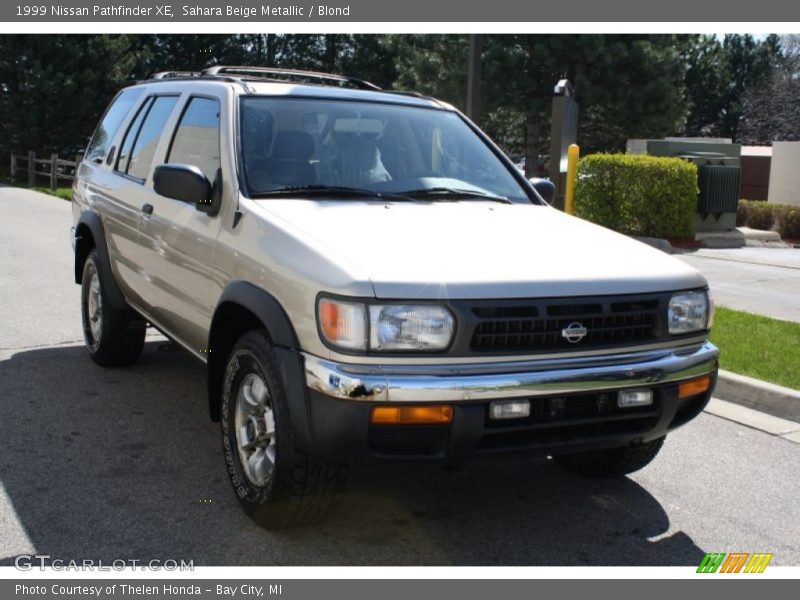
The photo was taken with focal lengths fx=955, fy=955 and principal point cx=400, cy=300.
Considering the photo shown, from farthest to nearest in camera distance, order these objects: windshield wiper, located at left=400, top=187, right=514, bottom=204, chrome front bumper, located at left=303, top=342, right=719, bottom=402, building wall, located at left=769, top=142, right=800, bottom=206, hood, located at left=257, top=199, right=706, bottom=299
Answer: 1. building wall, located at left=769, top=142, right=800, bottom=206
2. windshield wiper, located at left=400, top=187, right=514, bottom=204
3. hood, located at left=257, top=199, right=706, bottom=299
4. chrome front bumper, located at left=303, top=342, right=719, bottom=402

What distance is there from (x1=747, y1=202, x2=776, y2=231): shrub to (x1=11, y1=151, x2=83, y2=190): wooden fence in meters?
18.4

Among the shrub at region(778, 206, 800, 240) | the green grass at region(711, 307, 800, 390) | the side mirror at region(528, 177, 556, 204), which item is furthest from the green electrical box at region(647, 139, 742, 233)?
the side mirror at region(528, 177, 556, 204)

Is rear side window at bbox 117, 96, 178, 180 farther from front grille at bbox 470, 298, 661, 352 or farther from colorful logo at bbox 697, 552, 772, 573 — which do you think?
colorful logo at bbox 697, 552, 772, 573

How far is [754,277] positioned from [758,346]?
498 cm

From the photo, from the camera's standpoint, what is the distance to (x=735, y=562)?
396 centimetres

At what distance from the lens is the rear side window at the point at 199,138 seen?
16.0 feet

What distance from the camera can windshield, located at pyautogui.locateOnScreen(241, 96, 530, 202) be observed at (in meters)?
4.68

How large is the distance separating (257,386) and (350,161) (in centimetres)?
136

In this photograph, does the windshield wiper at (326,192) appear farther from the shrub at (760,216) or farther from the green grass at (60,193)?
the green grass at (60,193)

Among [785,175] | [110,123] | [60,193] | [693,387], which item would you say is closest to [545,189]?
[693,387]

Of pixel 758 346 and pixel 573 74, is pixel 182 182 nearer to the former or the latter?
pixel 758 346

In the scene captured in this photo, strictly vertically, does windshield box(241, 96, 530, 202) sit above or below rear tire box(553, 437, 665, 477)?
above
